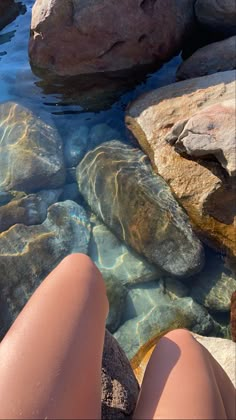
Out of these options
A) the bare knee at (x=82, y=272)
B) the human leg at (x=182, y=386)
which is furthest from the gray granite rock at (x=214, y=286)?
the bare knee at (x=82, y=272)

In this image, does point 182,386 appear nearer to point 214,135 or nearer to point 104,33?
point 214,135

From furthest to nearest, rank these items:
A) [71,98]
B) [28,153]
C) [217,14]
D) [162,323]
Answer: [217,14] < [71,98] < [28,153] < [162,323]

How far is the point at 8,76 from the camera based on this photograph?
5570 millimetres

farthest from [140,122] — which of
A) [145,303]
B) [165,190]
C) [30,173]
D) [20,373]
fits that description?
[20,373]

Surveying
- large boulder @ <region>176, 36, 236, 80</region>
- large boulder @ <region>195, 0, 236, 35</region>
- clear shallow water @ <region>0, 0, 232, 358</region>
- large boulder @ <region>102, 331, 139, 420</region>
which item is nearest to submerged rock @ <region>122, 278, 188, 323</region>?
large boulder @ <region>102, 331, 139, 420</region>

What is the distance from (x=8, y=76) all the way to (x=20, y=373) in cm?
468

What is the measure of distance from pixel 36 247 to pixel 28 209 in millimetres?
488

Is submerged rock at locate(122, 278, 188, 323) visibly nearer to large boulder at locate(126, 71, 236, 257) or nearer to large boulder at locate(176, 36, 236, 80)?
large boulder at locate(126, 71, 236, 257)

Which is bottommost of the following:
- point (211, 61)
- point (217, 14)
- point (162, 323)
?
point (162, 323)

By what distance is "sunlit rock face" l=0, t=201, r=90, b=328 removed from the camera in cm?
344

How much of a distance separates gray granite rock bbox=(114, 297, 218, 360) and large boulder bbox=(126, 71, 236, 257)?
Answer: 54 cm

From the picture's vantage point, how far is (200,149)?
3406mm

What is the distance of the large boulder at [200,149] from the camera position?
3.40 metres

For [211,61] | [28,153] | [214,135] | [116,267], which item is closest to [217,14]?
[211,61]
